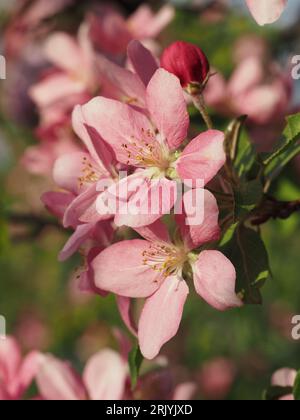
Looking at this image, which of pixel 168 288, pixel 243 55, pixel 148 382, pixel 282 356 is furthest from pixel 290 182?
pixel 282 356

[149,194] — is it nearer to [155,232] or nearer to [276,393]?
[155,232]

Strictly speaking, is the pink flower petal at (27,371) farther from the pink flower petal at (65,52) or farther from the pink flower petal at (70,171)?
the pink flower petal at (65,52)

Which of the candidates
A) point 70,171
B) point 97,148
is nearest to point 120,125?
point 97,148

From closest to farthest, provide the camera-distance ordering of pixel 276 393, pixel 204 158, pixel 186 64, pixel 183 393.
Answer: pixel 204 158, pixel 186 64, pixel 276 393, pixel 183 393

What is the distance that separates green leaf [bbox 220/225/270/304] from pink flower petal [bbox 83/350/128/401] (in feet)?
1.03

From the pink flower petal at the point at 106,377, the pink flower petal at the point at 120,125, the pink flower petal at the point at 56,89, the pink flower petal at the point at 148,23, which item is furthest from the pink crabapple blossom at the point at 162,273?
the pink flower petal at the point at 148,23

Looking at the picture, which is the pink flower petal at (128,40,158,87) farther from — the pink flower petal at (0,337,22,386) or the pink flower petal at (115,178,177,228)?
the pink flower petal at (0,337,22,386)

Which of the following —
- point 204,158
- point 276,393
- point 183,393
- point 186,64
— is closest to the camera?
point 204,158

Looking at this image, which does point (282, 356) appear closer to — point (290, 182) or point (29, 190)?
point (29, 190)

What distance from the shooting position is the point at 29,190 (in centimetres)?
278

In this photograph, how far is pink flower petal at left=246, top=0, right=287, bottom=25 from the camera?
97 centimetres

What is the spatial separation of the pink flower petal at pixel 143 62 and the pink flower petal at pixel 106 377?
1.48 feet

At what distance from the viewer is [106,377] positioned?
1.25 m

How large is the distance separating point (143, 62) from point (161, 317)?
327 mm
